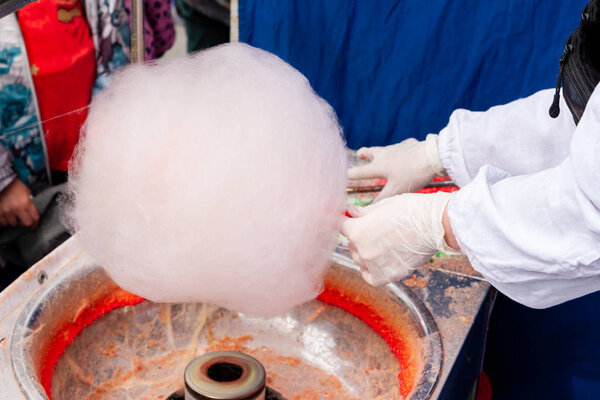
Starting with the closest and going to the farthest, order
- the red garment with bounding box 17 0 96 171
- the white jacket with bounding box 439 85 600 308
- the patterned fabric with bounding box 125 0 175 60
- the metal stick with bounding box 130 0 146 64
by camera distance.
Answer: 1. the white jacket with bounding box 439 85 600 308
2. the metal stick with bounding box 130 0 146 64
3. the red garment with bounding box 17 0 96 171
4. the patterned fabric with bounding box 125 0 175 60

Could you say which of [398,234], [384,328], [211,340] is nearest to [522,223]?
[398,234]

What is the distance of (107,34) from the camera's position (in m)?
2.14

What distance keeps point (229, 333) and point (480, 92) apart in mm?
1131

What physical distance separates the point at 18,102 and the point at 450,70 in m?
1.43

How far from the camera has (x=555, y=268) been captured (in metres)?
0.95

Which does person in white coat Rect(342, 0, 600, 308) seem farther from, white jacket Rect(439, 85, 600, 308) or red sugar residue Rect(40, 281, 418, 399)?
red sugar residue Rect(40, 281, 418, 399)

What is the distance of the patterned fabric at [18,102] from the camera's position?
1.78 metres

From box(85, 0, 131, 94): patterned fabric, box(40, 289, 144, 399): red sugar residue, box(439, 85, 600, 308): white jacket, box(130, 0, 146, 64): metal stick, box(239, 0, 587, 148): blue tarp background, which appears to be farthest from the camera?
box(85, 0, 131, 94): patterned fabric

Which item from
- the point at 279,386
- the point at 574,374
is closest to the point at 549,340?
the point at 574,374

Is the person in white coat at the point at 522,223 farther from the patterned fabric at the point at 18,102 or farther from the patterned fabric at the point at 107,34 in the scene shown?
the patterned fabric at the point at 107,34

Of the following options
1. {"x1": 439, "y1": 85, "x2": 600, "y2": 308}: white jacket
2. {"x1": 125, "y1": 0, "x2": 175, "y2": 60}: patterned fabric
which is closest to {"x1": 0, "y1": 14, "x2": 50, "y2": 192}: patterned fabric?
{"x1": 125, "y1": 0, "x2": 175, "y2": 60}: patterned fabric

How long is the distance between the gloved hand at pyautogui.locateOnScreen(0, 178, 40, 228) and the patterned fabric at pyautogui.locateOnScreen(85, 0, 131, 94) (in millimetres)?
505

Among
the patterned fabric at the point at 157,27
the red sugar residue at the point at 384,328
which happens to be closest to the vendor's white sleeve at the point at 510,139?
the red sugar residue at the point at 384,328

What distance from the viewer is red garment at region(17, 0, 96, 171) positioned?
1.87 metres
